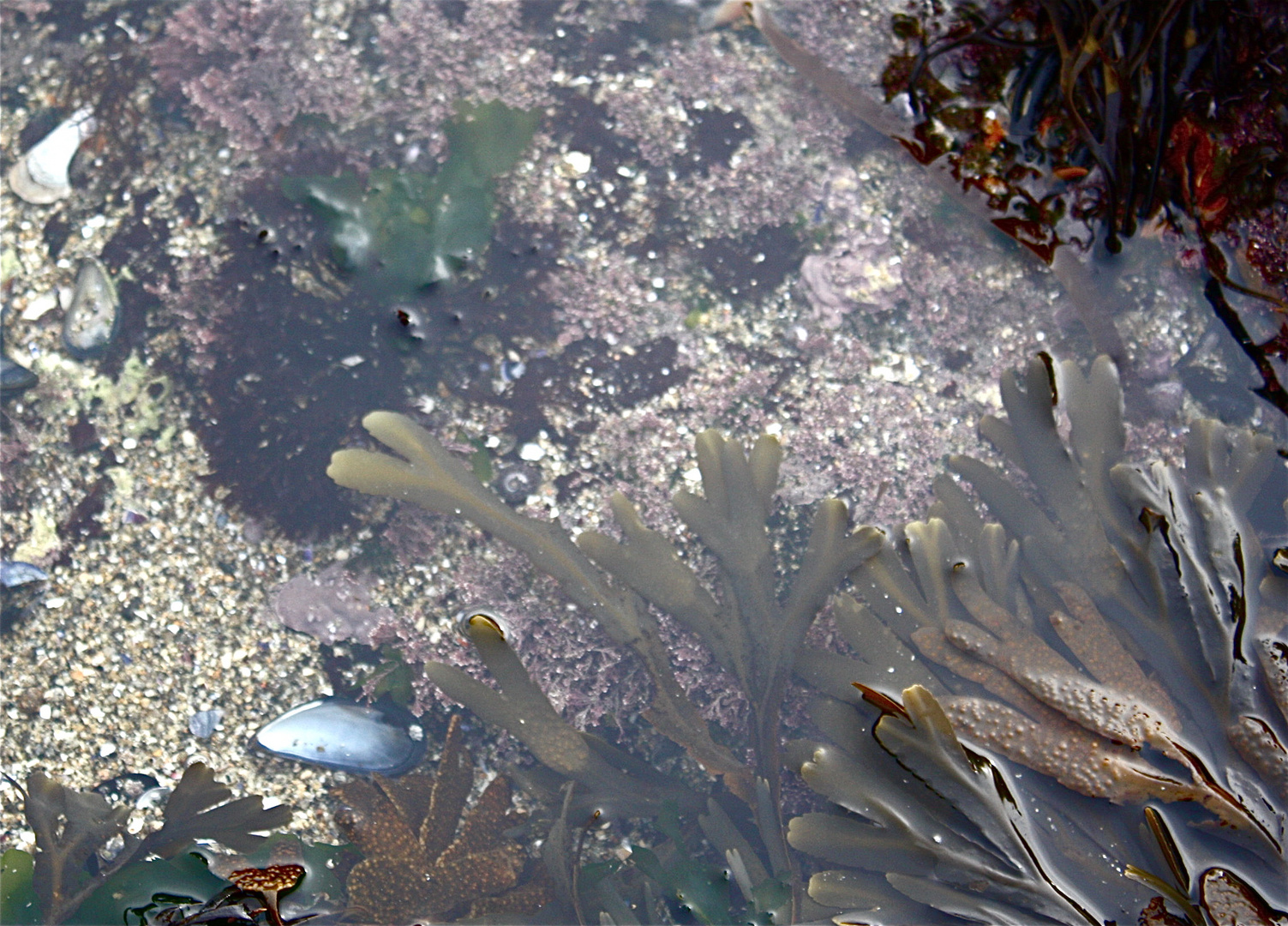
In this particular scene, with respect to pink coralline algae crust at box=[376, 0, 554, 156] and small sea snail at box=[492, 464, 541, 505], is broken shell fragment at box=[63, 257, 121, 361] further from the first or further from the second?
small sea snail at box=[492, 464, 541, 505]

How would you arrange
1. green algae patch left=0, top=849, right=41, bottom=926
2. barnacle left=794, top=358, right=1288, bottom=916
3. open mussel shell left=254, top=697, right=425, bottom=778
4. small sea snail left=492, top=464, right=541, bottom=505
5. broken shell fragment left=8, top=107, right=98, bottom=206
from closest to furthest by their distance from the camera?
1. barnacle left=794, top=358, right=1288, bottom=916
2. green algae patch left=0, top=849, right=41, bottom=926
3. open mussel shell left=254, top=697, right=425, bottom=778
4. small sea snail left=492, top=464, right=541, bottom=505
5. broken shell fragment left=8, top=107, right=98, bottom=206

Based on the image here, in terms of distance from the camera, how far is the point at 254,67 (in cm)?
215

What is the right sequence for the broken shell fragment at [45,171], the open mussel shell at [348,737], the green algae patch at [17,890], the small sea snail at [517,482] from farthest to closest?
the broken shell fragment at [45,171] → the small sea snail at [517,482] → the open mussel shell at [348,737] → the green algae patch at [17,890]

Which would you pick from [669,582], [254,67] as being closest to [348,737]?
[669,582]

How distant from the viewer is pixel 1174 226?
1.97 metres

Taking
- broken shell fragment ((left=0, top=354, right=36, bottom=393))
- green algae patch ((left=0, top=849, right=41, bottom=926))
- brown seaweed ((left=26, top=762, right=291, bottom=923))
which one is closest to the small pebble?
brown seaweed ((left=26, top=762, right=291, bottom=923))

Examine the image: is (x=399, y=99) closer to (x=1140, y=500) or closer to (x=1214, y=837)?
(x=1140, y=500)

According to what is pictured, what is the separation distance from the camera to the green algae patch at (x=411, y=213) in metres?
1.97

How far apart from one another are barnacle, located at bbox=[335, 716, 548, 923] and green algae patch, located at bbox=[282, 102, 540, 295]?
1068 millimetres

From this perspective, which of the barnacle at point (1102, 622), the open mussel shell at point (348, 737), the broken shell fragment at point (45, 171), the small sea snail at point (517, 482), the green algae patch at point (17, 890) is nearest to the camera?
the barnacle at point (1102, 622)

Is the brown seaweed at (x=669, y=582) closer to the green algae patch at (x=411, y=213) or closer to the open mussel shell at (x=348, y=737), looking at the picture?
the open mussel shell at (x=348, y=737)

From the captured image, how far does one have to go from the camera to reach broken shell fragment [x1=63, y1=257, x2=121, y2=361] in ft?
6.55

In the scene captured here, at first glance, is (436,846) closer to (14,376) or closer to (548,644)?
(548,644)

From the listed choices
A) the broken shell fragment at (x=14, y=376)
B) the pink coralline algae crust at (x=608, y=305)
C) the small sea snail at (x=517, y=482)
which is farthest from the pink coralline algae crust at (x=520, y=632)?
the broken shell fragment at (x=14, y=376)
